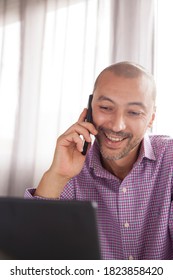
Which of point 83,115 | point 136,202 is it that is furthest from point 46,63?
point 136,202

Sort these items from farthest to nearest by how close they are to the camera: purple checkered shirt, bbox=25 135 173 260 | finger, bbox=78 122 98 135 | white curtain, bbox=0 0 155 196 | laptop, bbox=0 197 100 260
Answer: white curtain, bbox=0 0 155 196, finger, bbox=78 122 98 135, purple checkered shirt, bbox=25 135 173 260, laptop, bbox=0 197 100 260

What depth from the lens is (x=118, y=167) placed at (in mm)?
1208

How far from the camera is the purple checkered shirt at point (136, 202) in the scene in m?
1.05

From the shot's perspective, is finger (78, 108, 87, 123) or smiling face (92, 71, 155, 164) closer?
smiling face (92, 71, 155, 164)

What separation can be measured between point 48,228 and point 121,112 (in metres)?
0.74

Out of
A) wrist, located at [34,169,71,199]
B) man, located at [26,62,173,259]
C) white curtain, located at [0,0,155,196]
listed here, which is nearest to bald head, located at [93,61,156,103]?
man, located at [26,62,173,259]

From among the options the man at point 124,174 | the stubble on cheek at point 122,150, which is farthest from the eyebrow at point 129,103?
the stubble on cheek at point 122,150

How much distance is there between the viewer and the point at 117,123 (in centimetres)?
109

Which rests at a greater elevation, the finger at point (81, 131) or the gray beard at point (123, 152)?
the finger at point (81, 131)

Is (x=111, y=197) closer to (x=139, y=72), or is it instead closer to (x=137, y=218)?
(x=137, y=218)

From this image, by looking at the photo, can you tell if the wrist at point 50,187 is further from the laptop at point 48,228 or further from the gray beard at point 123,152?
the laptop at point 48,228

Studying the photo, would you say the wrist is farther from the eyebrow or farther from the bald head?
the bald head

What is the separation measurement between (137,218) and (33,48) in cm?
146

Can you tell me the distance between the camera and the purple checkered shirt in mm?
1054
